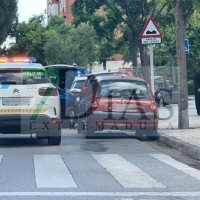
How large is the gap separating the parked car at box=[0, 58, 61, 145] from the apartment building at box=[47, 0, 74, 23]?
193 feet

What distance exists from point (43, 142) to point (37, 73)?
6.97ft

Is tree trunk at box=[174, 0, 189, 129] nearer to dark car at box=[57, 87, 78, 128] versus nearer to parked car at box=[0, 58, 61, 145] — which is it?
dark car at box=[57, 87, 78, 128]

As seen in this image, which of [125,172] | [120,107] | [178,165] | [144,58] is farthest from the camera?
[144,58]

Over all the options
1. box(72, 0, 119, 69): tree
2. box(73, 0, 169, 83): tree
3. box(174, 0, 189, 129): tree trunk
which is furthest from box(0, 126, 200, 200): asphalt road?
box(72, 0, 119, 69): tree

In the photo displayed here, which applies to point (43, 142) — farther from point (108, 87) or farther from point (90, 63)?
point (90, 63)

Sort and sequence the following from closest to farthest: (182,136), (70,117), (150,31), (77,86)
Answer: (182,136) < (150,31) < (70,117) < (77,86)

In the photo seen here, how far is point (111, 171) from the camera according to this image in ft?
41.1

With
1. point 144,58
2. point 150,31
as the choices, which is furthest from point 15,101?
point 144,58

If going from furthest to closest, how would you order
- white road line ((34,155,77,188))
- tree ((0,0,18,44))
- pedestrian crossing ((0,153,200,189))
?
tree ((0,0,18,44)) < pedestrian crossing ((0,153,200,189)) < white road line ((34,155,77,188))

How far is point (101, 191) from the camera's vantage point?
10.4m

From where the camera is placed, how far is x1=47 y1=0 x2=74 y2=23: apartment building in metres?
78.0

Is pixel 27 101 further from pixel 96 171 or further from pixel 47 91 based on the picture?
pixel 96 171

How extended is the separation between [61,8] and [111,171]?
7508 centimetres

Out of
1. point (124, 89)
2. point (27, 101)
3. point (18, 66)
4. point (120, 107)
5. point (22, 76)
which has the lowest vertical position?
point (120, 107)
